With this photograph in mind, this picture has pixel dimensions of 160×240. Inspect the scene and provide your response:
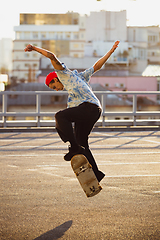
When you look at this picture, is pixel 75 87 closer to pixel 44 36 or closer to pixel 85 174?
pixel 85 174

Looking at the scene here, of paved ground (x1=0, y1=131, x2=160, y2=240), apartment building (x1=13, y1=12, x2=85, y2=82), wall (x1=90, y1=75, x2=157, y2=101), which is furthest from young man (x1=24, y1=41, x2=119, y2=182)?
apartment building (x1=13, y1=12, x2=85, y2=82)

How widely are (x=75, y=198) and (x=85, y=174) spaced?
0.57 meters

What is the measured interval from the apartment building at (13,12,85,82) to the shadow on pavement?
132617mm

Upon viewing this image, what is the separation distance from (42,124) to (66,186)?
390 inches

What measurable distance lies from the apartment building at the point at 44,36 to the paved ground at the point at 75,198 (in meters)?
128

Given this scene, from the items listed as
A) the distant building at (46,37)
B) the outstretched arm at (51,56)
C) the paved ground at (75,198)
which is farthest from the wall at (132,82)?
the outstretched arm at (51,56)

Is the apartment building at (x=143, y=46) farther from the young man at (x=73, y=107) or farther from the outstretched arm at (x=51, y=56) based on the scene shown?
the outstretched arm at (x=51, y=56)

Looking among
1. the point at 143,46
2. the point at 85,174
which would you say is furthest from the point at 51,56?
the point at 143,46

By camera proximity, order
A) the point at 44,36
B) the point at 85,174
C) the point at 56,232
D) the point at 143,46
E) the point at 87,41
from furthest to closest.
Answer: the point at 44,36 → the point at 143,46 → the point at 87,41 → the point at 85,174 → the point at 56,232

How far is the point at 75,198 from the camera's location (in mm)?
5656

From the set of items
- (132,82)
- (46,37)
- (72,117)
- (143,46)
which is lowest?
(132,82)

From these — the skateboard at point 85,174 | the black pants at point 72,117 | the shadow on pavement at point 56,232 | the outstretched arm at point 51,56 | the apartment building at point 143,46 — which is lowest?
the shadow on pavement at point 56,232

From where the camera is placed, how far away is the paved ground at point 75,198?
436 centimetres

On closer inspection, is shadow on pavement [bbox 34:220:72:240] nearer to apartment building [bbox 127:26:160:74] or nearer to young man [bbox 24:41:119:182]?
young man [bbox 24:41:119:182]
